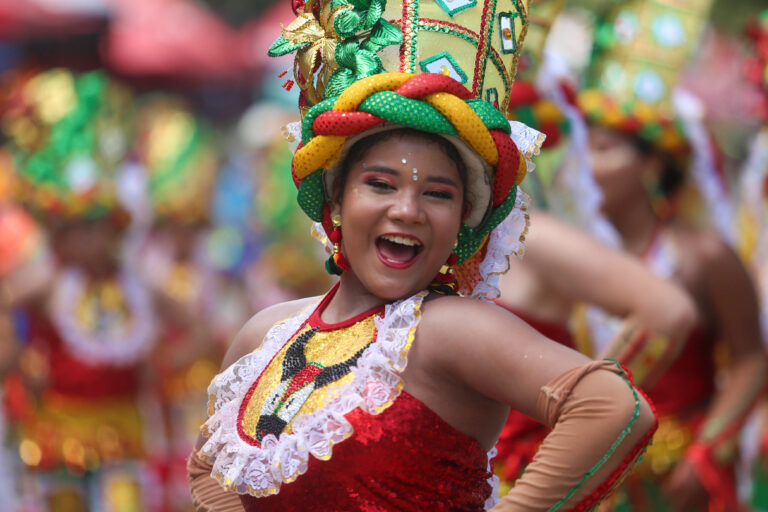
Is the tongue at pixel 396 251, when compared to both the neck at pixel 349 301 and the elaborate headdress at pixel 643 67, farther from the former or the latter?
the elaborate headdress at pixel 643 67

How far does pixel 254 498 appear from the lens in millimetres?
2686

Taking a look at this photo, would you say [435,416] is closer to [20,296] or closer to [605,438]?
[605,438]

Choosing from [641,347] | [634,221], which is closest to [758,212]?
[634,221]

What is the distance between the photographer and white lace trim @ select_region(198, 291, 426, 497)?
2.51m

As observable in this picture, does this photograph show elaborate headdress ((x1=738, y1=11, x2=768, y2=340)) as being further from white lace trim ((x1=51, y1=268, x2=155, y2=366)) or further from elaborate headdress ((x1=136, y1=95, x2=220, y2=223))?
elaborate headdress ((x1=136, y1=95, x2=220, y2=223))

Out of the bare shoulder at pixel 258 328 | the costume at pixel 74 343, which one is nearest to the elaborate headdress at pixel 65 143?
the costume at pixel 74 343

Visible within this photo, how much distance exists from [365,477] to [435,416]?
19 centimetres

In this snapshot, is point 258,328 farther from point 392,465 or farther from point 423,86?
point 423,86

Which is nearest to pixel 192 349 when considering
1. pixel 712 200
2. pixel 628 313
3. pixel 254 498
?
pixel 712 200

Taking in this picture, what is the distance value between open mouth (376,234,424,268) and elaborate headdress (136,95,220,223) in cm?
888

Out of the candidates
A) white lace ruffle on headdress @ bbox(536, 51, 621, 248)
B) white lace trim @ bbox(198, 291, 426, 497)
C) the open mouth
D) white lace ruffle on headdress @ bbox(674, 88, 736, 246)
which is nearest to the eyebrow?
the open mouth

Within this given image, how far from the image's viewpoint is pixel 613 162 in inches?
225

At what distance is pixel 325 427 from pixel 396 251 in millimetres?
409

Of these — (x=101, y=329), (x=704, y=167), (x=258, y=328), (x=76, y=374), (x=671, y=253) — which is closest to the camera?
(x=258, y=328)
